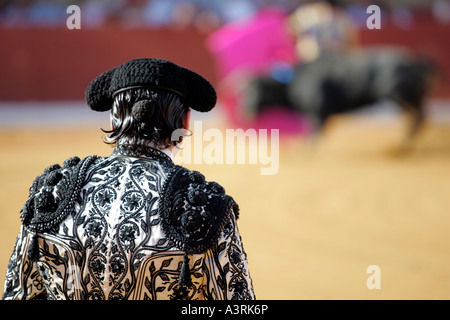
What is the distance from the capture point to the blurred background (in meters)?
3.72

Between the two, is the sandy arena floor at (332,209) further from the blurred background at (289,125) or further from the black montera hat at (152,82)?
the black montera hat at (152,82)

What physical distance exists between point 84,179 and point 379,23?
33.4 ft

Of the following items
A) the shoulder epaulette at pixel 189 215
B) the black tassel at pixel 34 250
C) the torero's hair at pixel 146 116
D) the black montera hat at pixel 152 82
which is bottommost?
the black tassel at pixel 34 250

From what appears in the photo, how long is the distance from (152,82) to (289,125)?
6.83m

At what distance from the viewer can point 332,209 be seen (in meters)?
4.87

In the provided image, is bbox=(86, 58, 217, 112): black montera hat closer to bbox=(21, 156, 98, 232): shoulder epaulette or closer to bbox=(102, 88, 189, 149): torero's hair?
bbox=(102, 88, 189, 149): torero's hair

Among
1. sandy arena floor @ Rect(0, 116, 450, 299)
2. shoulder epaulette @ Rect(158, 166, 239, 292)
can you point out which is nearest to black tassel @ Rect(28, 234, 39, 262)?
shoulder epaulette @ Rect(158, 166, 239, 292)

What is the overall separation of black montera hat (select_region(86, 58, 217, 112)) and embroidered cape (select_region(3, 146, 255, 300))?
0.15 m

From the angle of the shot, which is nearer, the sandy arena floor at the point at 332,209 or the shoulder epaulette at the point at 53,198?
the shoulder epaulette at the point at 53,198

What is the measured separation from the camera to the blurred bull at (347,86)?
740 cm

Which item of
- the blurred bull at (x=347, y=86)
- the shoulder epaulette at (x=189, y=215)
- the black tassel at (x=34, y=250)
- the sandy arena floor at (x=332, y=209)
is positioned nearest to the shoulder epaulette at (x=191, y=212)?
the shoulder epaulette at (x=189, y=215)

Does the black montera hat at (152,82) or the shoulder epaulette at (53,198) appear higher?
the black montera hat at (152,82)

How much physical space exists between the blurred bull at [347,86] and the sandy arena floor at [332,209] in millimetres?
532
